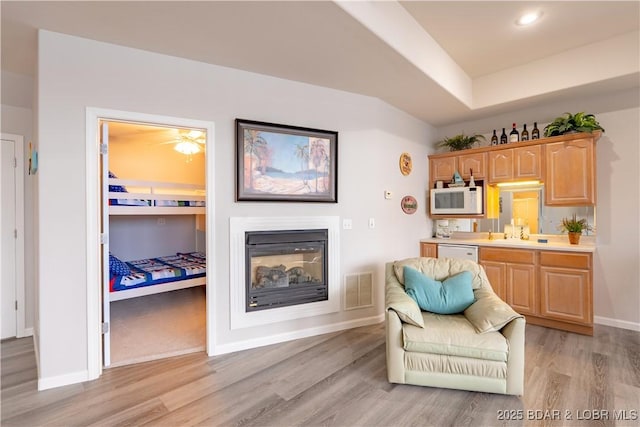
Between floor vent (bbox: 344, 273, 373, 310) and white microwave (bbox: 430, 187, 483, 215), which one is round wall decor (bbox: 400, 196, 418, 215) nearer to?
white microwave (bbox: 430, 187, 483, 215)

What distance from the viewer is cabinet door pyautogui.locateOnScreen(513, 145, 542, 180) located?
357 cm

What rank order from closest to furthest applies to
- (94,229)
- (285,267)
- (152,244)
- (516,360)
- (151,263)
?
1. (516,360)
2. (94,229)
3. (285,267)
4. (151,263)
5. (152,244)

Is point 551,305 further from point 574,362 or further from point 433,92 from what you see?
point 433,92

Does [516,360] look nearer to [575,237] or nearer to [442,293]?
[442,293]

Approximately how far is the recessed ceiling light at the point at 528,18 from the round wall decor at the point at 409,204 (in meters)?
2.11

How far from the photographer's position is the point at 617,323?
3.34 metres

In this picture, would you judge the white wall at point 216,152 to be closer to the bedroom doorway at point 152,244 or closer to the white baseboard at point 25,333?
the bedroom doorway at point 152,244

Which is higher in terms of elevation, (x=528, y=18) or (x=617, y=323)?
(x=528, y=18)

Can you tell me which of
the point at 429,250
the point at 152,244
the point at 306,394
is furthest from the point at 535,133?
the point at 152,244

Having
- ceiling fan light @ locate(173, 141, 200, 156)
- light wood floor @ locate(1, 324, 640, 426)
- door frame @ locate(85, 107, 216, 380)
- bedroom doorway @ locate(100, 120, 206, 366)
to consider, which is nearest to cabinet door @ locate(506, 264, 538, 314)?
light wood floor @ locate(1, 324, 640, 426)

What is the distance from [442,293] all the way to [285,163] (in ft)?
6.13

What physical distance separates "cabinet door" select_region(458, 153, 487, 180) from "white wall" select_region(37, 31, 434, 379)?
74cm

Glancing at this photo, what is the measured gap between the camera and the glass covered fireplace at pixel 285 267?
291 cm

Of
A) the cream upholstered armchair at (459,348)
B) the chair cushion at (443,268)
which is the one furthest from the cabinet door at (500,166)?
the cream upholstered armchair at (459,348)
